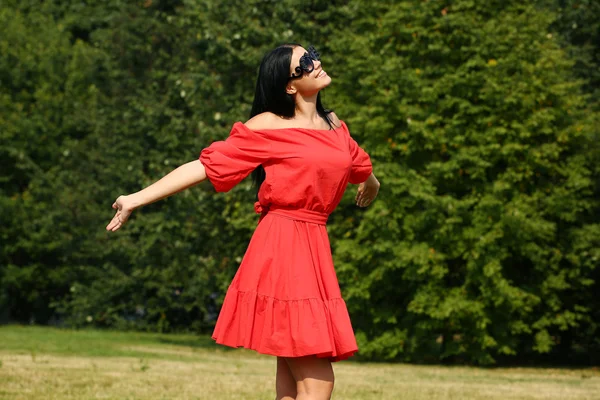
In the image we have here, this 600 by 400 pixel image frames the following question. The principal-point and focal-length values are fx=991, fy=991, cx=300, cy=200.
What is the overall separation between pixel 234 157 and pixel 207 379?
7.21 meters

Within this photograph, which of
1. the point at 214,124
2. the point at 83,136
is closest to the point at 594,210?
the point at 214,124

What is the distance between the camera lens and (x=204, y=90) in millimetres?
19031

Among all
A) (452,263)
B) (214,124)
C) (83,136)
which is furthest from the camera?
(83,136)

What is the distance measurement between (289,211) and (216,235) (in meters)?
15.4

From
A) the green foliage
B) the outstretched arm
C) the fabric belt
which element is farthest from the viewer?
the green foliage

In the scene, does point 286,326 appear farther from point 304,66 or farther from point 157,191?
point 304,66

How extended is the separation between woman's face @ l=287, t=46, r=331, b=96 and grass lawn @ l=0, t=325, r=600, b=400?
5.06 meters

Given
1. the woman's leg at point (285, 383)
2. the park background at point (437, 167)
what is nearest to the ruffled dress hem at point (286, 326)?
the woman's leg at point (285, 383)

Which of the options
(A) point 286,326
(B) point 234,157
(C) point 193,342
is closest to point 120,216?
(B) point 234,157

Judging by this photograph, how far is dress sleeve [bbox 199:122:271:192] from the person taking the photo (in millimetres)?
4449

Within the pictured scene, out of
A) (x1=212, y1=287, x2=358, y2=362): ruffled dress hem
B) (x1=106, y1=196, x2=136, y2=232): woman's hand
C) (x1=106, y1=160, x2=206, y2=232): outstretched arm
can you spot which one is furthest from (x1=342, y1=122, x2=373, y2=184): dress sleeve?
(x1=106, y1=196, x2=136, y2=232): woman's hand

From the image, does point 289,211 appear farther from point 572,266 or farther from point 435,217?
point 572,266

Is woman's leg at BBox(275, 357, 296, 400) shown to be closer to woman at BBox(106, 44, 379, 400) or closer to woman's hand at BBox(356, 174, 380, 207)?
woman at BBox(106, 44, 379, 400)

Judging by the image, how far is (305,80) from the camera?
4617 millimetres
